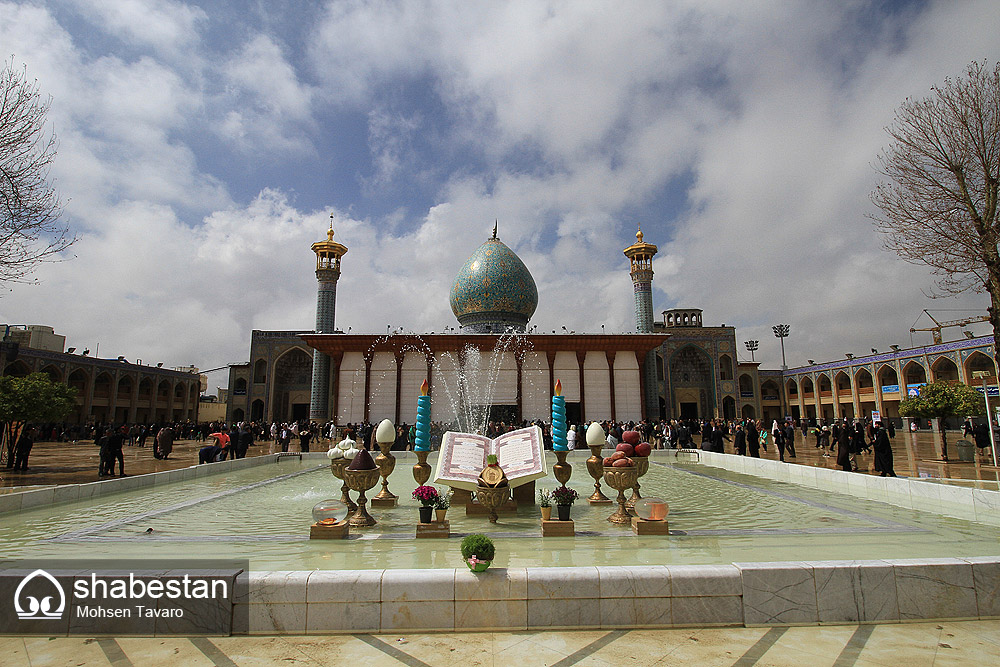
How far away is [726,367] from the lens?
38.4 m

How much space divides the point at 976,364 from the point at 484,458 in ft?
126

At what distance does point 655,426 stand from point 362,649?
2167 cm

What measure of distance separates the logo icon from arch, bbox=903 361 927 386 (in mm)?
44551

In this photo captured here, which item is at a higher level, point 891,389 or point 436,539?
point 891,389

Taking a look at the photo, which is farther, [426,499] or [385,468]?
[385,468]

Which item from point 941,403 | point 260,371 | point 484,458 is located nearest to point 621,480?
point 484,458

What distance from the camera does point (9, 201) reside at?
9.25m

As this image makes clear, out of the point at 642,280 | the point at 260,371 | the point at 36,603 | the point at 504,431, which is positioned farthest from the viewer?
the point at 260,371

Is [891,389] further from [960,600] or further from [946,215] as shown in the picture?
[960,600]

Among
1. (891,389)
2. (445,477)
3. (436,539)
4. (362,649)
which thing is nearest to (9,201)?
(445,477)

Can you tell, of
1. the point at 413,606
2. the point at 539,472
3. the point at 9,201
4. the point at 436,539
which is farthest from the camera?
the point at 9,201

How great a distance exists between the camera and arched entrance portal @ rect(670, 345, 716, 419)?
3800 cm

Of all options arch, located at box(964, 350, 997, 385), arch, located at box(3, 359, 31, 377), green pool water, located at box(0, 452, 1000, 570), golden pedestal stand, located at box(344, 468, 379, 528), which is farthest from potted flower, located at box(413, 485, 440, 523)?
arch, located at box(964, 350, 997, 385)

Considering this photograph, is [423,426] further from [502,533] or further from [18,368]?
[18,368]
